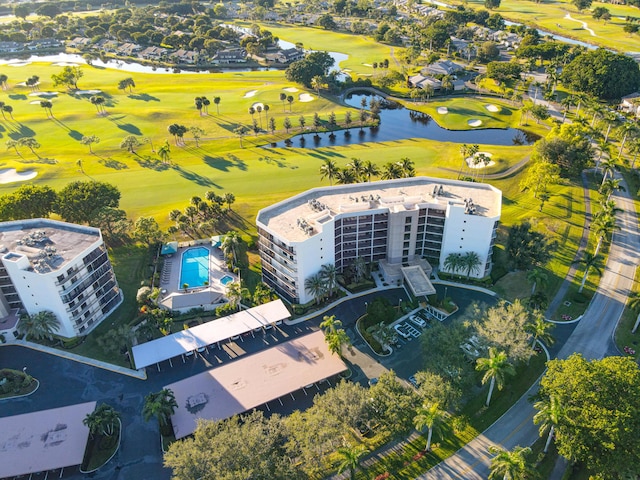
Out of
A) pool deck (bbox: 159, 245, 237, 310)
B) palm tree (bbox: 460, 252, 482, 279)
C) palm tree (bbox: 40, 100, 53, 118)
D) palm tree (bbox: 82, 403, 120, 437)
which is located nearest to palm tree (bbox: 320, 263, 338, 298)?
pool deck (bbox: 159, 245, 237, 310)

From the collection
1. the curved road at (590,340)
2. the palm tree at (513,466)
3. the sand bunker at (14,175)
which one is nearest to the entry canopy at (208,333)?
the curved road at (590,340)

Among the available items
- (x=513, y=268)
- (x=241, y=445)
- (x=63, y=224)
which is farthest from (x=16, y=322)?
(x=513, y=268)

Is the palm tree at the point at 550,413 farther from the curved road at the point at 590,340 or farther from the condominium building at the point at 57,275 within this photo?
the condominium building at the point at 57,275

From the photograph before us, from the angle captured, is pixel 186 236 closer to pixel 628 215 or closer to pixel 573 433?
pixel 573 433

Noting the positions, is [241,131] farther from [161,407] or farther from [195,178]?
[161,407]

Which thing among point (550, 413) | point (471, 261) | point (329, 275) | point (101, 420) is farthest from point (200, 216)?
point (550, 413)

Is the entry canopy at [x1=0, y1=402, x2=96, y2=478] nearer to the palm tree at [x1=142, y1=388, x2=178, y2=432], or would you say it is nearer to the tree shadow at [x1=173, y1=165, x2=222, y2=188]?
the palm tree at [x1=142, y1=388, x2=178, y2=432]
